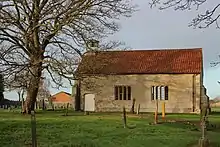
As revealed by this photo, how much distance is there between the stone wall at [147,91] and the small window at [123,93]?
37 cm

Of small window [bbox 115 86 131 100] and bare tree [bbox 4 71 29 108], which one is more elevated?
bare tree [bbox 4 71 29 108]

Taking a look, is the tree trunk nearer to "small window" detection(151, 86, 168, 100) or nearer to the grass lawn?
the grass lawn

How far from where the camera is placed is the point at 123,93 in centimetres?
5366

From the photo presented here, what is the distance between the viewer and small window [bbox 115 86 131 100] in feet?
176

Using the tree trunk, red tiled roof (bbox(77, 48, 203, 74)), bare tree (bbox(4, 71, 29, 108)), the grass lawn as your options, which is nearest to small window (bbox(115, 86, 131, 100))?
red tiled roof (bbox(77, 48, 203, 74))

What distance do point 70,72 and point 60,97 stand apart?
74.2 metres

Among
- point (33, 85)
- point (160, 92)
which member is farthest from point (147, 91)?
point (33, 85)

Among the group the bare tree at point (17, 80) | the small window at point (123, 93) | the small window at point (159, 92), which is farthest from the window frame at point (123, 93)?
the bare tree at point (17, 80)

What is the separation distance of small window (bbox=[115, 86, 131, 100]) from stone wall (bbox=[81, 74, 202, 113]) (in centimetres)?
37

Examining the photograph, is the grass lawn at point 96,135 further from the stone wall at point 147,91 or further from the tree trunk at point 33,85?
the stone wall at point 147,91

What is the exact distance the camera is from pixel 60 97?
109312 mm

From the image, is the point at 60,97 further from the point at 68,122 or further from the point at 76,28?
the point at 68,122

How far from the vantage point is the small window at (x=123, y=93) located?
5350 centimetres

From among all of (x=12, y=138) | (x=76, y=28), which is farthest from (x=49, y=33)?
(x=12, y=138)
